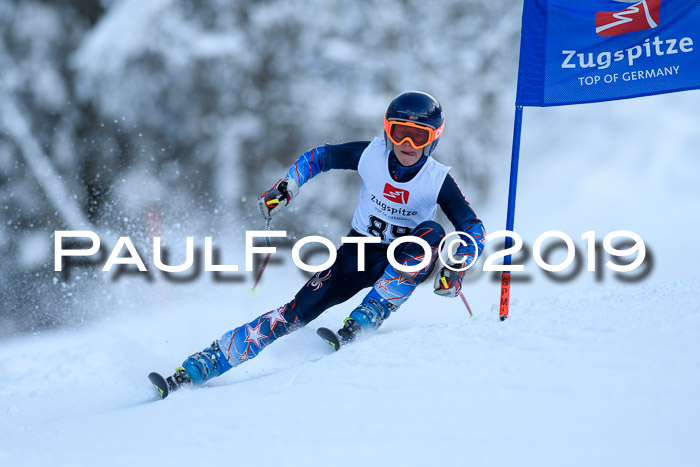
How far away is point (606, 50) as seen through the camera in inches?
133

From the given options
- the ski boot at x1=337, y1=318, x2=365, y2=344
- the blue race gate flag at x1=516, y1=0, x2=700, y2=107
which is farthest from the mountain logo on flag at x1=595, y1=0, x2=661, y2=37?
the ski boot at x1=337, y1=318, x2=365, y2=344

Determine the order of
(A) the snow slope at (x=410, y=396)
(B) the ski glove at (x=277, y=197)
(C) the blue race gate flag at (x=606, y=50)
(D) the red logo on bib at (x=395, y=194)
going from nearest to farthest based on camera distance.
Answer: (A) the snow slope at (x=410, y=396), (C) the blue race gate flag at (x=606, y=50), (B) the ski glove at (x=277, y=197), (D) the red logo on bib at (x=395, y=194)

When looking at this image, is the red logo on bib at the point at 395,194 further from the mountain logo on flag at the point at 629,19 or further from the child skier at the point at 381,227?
the mountain logo on flag at the point at 629,19

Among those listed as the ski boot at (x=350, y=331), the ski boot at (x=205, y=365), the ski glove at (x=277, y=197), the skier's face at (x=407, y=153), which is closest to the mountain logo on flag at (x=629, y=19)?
the skier's face at (x=407, y=153)

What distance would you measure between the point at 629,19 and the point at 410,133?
129 cm

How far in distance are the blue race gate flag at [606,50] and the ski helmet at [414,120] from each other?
0.50 metres

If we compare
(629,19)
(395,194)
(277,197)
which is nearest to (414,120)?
(395,194)

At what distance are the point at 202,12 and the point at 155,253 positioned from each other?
11.4 feet

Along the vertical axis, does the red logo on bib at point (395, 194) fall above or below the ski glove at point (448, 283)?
above

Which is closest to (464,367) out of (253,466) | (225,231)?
(253,466)

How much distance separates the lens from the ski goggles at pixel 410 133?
340 centimetres

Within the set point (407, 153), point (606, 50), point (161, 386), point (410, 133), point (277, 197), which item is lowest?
point (161, 386)

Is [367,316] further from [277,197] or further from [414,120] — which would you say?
[414,120]

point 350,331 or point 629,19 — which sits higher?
point 629,19
